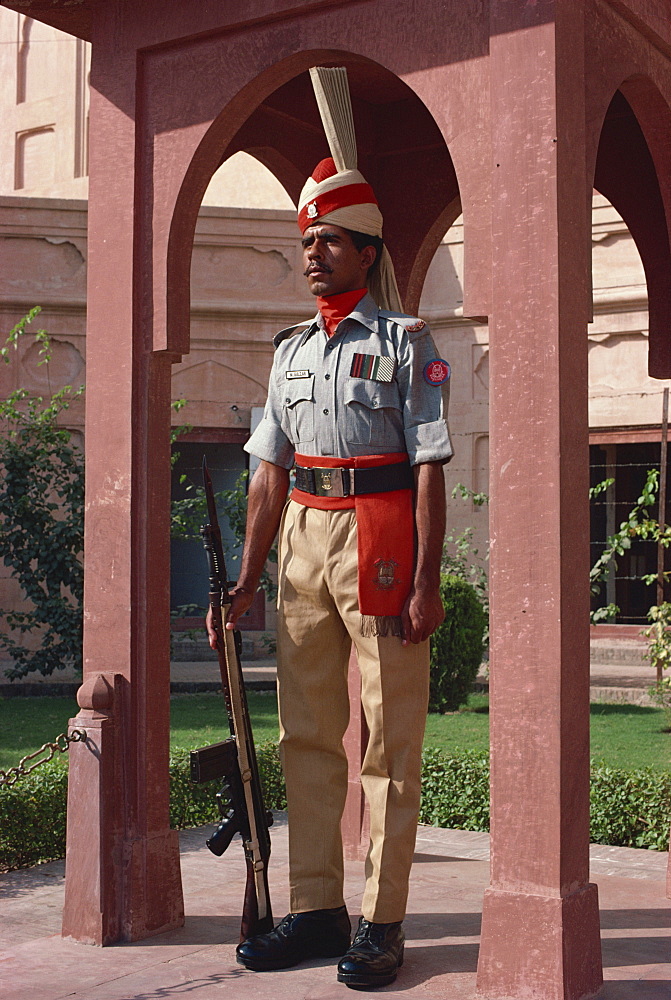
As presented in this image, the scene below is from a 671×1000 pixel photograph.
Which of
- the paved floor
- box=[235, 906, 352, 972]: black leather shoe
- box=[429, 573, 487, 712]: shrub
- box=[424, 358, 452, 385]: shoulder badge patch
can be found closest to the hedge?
the paved floor

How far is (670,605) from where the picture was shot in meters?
8.69

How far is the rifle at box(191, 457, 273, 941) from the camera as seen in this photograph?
3.88 meters

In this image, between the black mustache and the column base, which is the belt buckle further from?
the column base

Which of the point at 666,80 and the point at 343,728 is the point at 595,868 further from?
the point at 666,80

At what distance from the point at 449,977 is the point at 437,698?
24.2 ft

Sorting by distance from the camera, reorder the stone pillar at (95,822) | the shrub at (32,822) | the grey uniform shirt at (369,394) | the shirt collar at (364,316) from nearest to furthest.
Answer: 1. the grey uniform shirt at (369,394)
2. the shirt collar at (364,316)
3. the stone pillar at (95,822)
4. the shrub at (32,822)

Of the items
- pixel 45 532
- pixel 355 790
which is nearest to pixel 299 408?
pixel 355 790

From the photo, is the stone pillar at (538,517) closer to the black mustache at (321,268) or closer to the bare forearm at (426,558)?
the bare forearm at (426,558)

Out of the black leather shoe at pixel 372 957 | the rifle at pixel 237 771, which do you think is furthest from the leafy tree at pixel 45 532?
the black leather shoe at pixel 372 957

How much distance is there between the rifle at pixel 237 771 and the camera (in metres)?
3.88

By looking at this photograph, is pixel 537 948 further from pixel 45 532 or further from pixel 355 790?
pixel 45 532

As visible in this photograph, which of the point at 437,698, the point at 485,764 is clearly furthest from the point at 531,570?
the point at 437,698

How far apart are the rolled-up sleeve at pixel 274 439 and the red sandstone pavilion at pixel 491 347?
42 centimetres

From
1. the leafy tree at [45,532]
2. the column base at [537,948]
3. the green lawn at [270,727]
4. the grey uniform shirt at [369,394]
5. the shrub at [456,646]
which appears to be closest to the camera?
the column base at [537,948]
